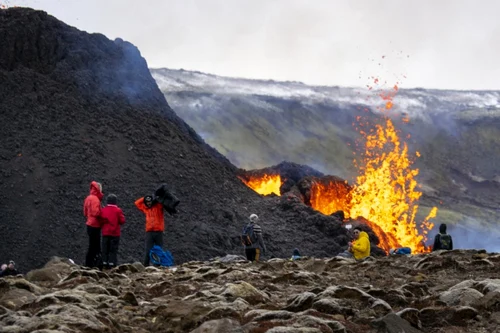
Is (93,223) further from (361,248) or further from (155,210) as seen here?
(361,248)

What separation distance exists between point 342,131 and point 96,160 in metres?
66.4

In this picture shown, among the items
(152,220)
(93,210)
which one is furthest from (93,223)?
(152,220)

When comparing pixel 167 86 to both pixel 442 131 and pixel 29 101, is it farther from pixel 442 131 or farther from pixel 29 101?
pixel 29 101

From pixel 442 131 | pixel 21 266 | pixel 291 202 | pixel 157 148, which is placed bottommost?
pixel 21 266

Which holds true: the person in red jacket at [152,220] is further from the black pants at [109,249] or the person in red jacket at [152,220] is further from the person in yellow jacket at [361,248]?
the person in yellow jacket at [361,248]

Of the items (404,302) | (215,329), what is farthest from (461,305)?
(215,329)

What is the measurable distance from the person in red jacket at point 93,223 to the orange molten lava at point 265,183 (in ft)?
73.0

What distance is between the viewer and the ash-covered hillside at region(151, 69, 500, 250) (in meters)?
77.0

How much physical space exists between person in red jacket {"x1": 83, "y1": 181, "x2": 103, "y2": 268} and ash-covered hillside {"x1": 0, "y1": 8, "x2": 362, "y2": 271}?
6.52m

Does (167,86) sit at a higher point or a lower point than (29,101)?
higher

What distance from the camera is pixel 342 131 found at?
303 feet

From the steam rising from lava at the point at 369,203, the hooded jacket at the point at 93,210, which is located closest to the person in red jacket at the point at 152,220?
the hooded jacket at the point at 93,210

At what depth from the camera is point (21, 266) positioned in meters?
22.4

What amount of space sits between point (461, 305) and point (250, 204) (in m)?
25.5
